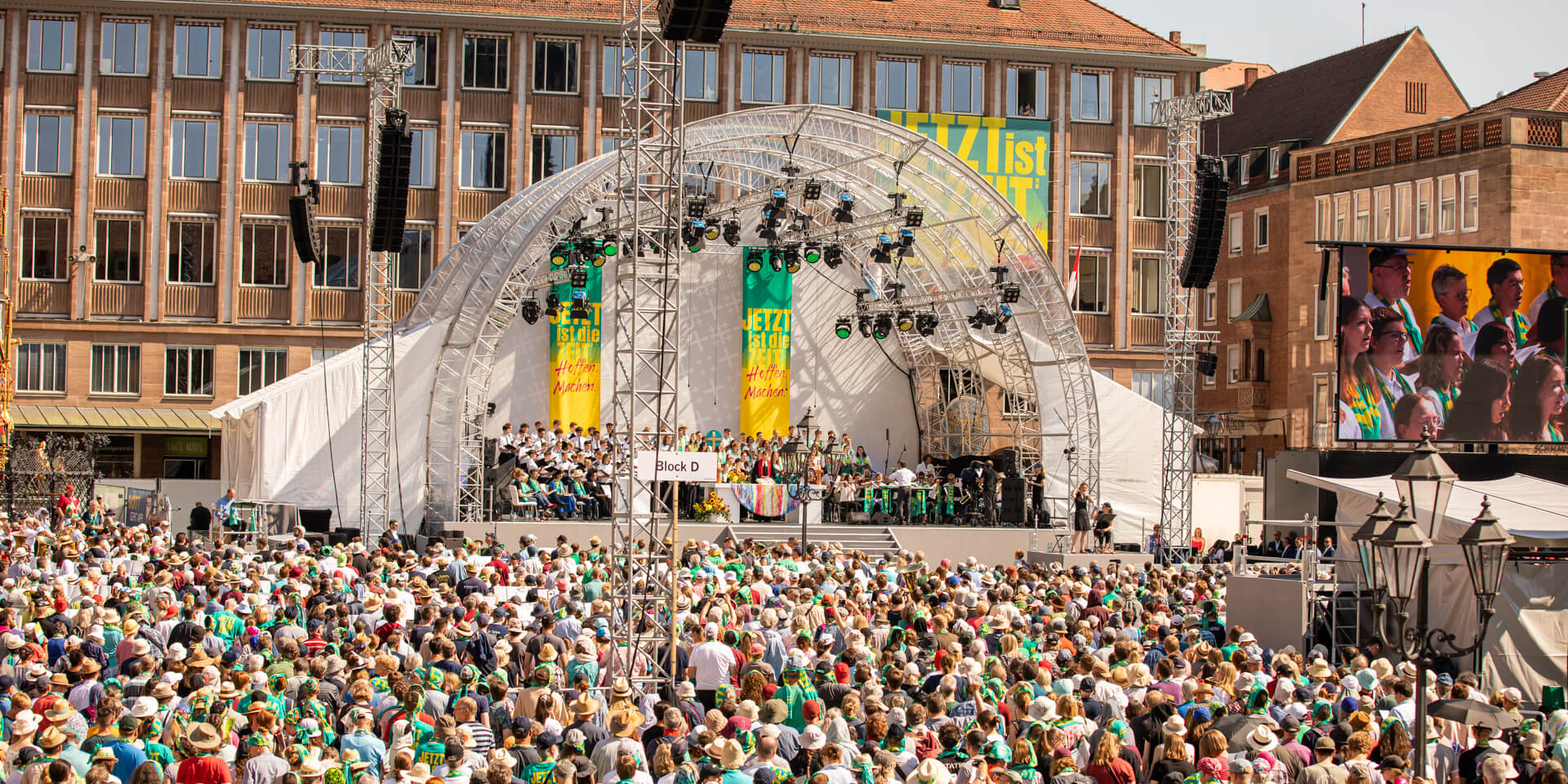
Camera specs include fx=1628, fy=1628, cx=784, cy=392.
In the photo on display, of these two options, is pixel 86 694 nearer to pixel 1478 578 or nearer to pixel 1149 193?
pixel 1478 578

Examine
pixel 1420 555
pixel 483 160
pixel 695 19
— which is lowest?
pixel 1420 555

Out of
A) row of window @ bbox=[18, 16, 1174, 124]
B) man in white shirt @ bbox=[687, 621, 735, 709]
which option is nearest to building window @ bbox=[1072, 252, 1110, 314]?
row of window @ bbox=[18, 16, 1174, 124]

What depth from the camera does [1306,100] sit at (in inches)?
2164

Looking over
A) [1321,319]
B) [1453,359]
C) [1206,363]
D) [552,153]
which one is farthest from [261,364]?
[1321,319]

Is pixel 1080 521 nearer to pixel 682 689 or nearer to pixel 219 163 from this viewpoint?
pixel 682 689

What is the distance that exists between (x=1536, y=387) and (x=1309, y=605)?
1330 centimetres

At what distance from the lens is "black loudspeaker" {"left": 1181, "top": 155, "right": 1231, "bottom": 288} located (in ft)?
94.4

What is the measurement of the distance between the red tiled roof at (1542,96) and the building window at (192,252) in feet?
113

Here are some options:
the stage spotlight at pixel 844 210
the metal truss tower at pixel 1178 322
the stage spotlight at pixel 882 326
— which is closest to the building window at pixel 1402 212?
the metal truss tower at pixel 1178 322

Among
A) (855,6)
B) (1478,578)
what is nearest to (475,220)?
(855,6)

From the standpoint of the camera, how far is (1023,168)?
4553 cm

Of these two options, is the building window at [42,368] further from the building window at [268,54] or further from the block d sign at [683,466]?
the block d sign at [683,466]

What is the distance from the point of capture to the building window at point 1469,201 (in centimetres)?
4344

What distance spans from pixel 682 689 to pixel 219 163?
116ft
